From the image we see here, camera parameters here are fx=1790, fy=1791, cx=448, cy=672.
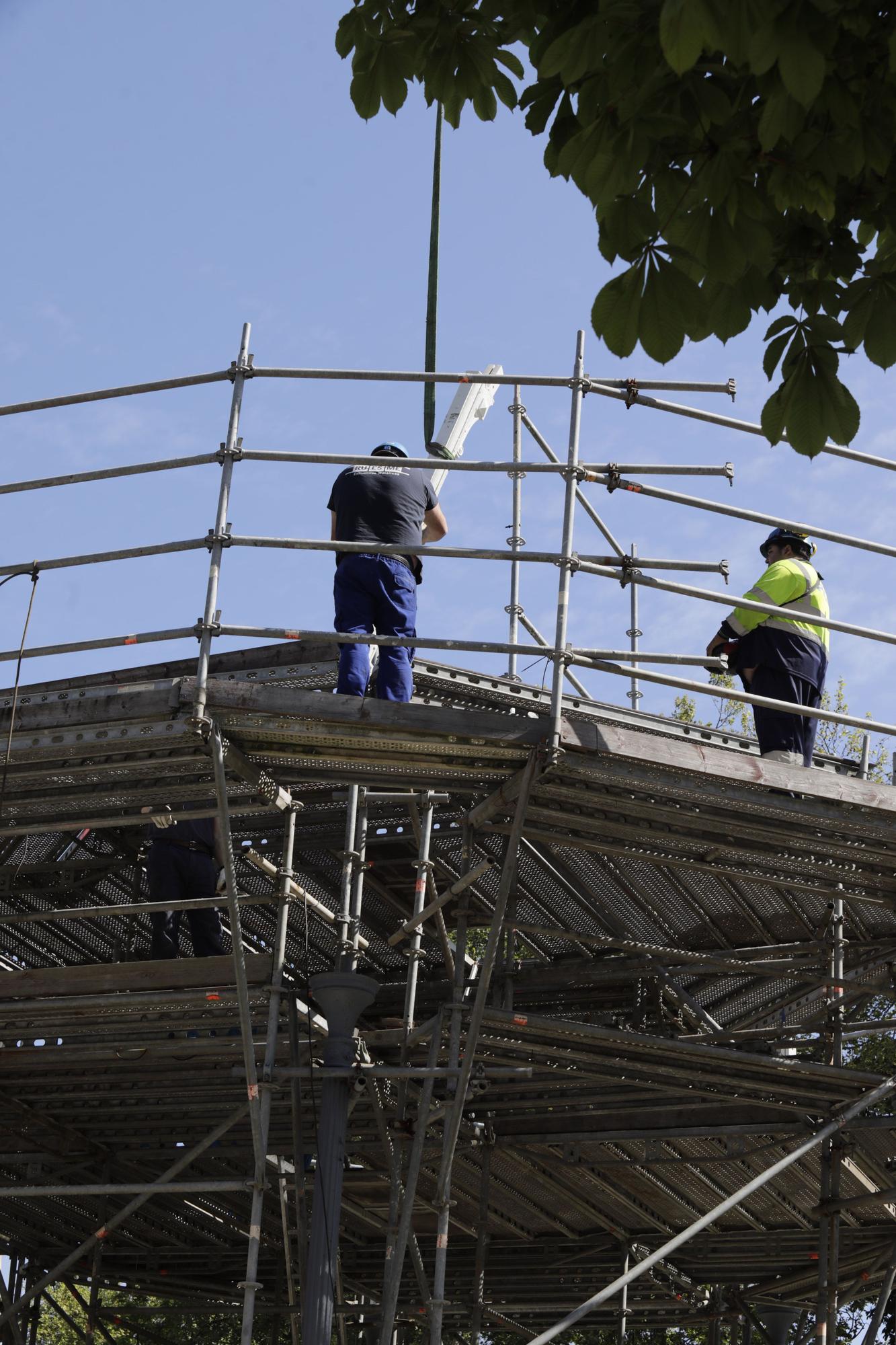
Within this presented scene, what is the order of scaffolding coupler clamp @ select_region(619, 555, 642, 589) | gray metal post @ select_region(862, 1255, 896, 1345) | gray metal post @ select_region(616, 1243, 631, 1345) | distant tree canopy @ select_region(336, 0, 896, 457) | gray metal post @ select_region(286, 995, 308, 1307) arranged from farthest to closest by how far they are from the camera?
gray metal post @ select_region(616, 1243, 631, 1345) → gray metal post @ select_region(862, 1255, 896, 1345) → gray metal post @ select_region(286, 995, 308, 1307) → scaffolding coupler clamp @ select_region(619, 555, 642, 589) → distant tree canopy @ select_region(336, 0, 896, 457)

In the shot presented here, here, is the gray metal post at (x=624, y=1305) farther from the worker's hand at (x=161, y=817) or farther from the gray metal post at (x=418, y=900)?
the worker's hand at (x=161, y=817)

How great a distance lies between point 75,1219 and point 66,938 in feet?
9.55

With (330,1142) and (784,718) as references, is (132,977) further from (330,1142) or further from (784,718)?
(784,718)

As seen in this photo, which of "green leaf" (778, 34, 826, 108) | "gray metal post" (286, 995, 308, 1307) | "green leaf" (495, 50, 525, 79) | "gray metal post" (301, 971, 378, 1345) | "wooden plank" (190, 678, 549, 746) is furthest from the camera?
"gray metal post" (286, 995, 308, 1307)

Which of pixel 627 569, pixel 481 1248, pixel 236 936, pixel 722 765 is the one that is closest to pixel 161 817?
pixel 236 936

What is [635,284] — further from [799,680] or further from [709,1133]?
[709,1133]

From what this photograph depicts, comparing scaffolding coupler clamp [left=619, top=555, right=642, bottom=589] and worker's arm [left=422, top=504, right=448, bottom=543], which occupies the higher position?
worker's arm [left=422, top=504, right=448, bottom=543]

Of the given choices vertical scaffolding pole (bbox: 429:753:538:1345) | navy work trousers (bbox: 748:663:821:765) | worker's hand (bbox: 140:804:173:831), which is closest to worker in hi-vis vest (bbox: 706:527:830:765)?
navy work trousers (bbox: 748:663:821:765)

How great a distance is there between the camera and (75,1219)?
14852mm

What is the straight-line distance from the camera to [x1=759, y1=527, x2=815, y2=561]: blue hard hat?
1124cm

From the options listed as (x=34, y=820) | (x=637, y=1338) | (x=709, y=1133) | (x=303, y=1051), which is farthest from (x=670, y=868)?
(x=637, y=1338)

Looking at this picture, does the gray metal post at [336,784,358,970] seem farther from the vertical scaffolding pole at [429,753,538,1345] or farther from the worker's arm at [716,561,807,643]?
the worker's arm at [716,561,807,643]

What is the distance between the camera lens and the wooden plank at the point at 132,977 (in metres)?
10.3

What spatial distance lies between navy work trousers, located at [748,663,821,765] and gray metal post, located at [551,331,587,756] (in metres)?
1.83
